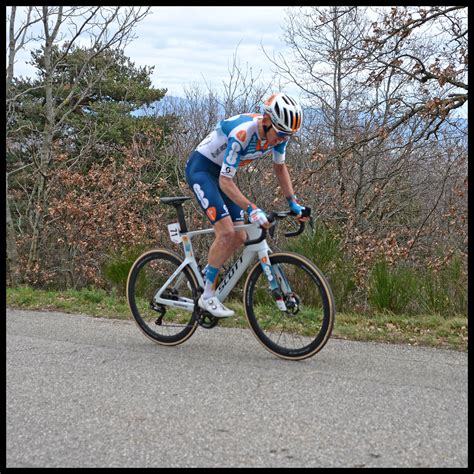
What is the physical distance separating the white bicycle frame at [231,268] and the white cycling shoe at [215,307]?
0.33 ft

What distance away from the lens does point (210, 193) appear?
548cm

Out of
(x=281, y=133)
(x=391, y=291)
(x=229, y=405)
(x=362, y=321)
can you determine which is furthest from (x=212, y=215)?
(x=391, y=291)

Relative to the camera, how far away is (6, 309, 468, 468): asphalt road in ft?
11.7

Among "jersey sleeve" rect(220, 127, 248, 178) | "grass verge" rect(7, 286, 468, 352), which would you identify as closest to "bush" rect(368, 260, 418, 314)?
"grass verge" rect(7, 286, 468, 352)

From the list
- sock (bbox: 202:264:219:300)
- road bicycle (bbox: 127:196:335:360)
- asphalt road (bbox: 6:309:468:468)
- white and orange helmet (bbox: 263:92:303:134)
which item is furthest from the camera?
sock (bbox: 202:264:219:300)

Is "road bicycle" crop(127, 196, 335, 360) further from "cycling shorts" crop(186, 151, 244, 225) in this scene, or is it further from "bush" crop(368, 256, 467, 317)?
"bush" crop(368, 256, 467, 317)

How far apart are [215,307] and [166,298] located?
70 centimetres

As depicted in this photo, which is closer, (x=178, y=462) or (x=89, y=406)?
(x=178, y=462)

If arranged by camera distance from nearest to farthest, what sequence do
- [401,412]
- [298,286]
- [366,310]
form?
1. [401,412]
2. [298,286]
3. [366,310]

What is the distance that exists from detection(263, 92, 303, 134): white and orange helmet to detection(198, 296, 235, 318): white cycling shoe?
61.3 inches

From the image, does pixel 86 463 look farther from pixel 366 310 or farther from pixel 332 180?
pixel 332 180

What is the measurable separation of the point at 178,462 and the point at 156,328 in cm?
272

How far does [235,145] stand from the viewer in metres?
5.17

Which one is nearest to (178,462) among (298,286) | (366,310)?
(298,286)
